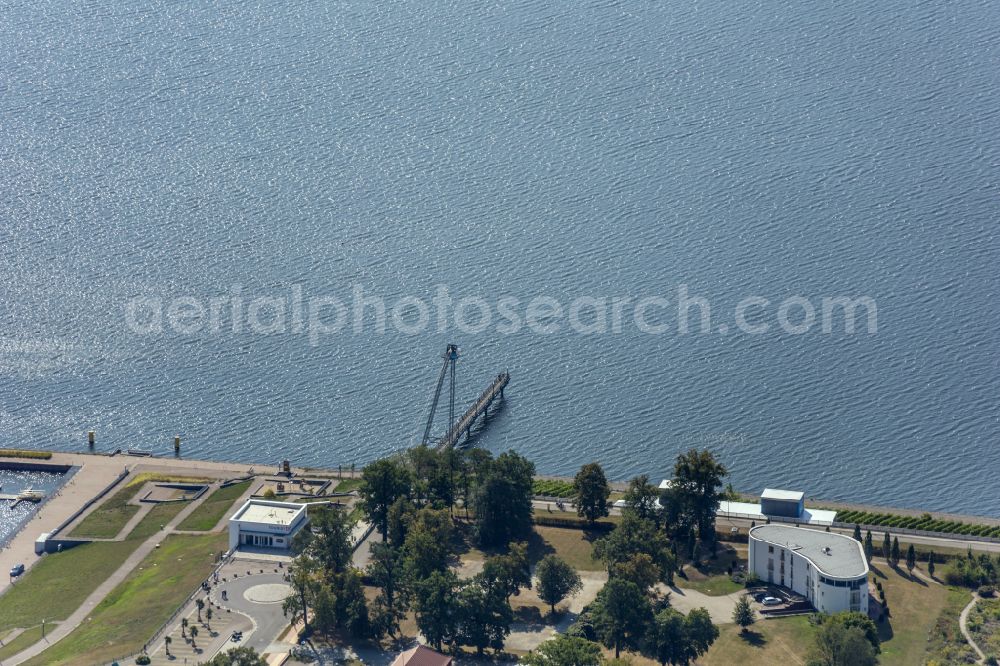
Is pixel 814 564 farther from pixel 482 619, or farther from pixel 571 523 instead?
pixel 482 619

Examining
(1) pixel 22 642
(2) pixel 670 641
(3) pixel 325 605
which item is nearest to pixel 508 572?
(3) pixel 325 605

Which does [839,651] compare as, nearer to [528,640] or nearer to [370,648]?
[528,640]

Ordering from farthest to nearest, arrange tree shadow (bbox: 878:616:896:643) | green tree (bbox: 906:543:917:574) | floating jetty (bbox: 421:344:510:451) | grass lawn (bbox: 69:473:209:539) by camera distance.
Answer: floating jetty (bbox: 421:344:510:451)
grass lawn (bbox: 69:473:209:539)
green tree (bbox: 906:543:917:574)
tree shadow (bbox: 878:616:896:643)

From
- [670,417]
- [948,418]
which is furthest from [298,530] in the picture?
[948,418]

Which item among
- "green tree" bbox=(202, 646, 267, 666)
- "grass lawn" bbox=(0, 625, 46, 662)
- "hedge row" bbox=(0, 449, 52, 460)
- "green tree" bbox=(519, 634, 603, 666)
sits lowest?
"grass lawn" bbox=(0, 625, 46, 662)

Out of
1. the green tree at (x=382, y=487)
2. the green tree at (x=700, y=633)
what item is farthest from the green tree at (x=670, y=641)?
the green tree at (x=382, y=487)

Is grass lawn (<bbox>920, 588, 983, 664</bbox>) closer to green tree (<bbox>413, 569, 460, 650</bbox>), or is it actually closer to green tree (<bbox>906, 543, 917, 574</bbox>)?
green tree (<bbox>906, 543, 917, 574</bbox>)

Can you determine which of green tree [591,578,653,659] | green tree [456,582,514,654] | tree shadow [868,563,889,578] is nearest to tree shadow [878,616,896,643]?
tree shadow [868,563,889,578]
